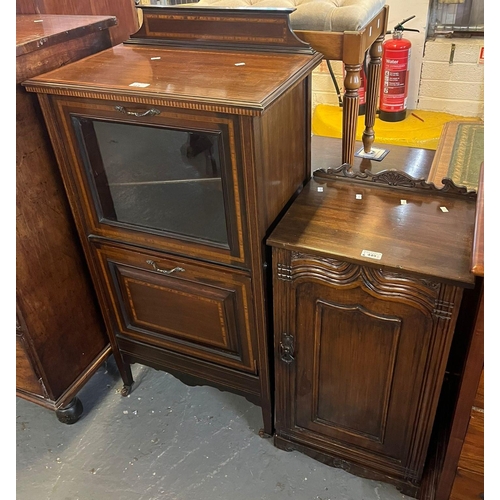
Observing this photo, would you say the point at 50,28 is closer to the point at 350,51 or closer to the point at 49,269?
the point at 49,269

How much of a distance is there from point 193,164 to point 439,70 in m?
1.80

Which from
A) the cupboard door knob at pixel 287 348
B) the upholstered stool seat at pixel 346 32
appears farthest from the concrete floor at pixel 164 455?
the upholstered stool seat at pixel 346 32

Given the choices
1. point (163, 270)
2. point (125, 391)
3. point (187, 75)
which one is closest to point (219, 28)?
point (187, 75)

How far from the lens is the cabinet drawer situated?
124 cm

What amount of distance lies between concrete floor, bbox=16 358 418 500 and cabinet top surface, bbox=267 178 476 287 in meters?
0.72

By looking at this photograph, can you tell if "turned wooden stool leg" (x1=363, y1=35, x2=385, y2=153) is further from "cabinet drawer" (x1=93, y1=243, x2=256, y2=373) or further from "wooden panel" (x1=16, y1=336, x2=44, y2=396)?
"wooden panel" (x1=16, y1=336, x2=44, y2=396)

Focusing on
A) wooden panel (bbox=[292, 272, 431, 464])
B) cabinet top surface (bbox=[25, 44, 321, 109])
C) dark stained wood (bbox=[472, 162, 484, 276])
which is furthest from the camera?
wooden panel (bbox=[292, 272, 431, 464])

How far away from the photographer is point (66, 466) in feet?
4.80

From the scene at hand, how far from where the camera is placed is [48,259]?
1363 mm

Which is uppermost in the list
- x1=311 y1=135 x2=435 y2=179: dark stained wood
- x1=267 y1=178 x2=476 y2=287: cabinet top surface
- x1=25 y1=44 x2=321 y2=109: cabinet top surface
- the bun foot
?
x1=25 y1=44 x2=321 y2=109: cabinet top surface

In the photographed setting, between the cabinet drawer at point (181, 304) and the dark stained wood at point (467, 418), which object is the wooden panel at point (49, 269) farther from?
the dark stained wood at point (467, 418)

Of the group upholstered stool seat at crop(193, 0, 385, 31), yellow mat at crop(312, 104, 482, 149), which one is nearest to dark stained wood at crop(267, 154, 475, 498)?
upholstered stool seat at crop(193, 0, 385, 31)

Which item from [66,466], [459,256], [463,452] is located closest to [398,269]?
[459,256]
